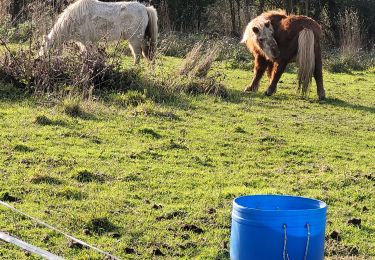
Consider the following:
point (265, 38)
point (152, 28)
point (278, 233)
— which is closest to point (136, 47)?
point (152, 28)

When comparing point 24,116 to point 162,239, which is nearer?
point 162,239

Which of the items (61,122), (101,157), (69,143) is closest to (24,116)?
(61,122)

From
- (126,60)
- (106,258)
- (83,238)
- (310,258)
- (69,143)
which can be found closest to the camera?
(310,258)

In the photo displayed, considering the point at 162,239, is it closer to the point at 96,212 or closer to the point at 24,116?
the point at 96,212

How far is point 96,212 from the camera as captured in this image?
5.43 metres

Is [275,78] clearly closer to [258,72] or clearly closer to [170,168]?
[258,72]

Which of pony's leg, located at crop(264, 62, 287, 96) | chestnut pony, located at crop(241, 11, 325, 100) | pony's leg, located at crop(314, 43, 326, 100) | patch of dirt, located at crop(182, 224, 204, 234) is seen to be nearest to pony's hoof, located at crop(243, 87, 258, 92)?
chestnut pony, located at crop(241, 11, 325, 100)

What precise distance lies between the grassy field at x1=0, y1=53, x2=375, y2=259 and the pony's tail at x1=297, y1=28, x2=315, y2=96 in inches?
37.8

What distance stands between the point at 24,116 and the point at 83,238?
424cm

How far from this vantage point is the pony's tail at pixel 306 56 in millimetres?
12508

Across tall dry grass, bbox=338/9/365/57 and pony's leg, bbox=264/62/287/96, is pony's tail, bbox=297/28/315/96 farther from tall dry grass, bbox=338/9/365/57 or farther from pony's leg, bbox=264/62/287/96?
tall dry grass, bbox=338/9/365/57

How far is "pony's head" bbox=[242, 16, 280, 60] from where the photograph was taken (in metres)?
12.8

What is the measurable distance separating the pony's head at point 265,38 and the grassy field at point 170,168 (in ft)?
4.76

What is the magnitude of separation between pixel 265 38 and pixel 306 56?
2.68 feet
